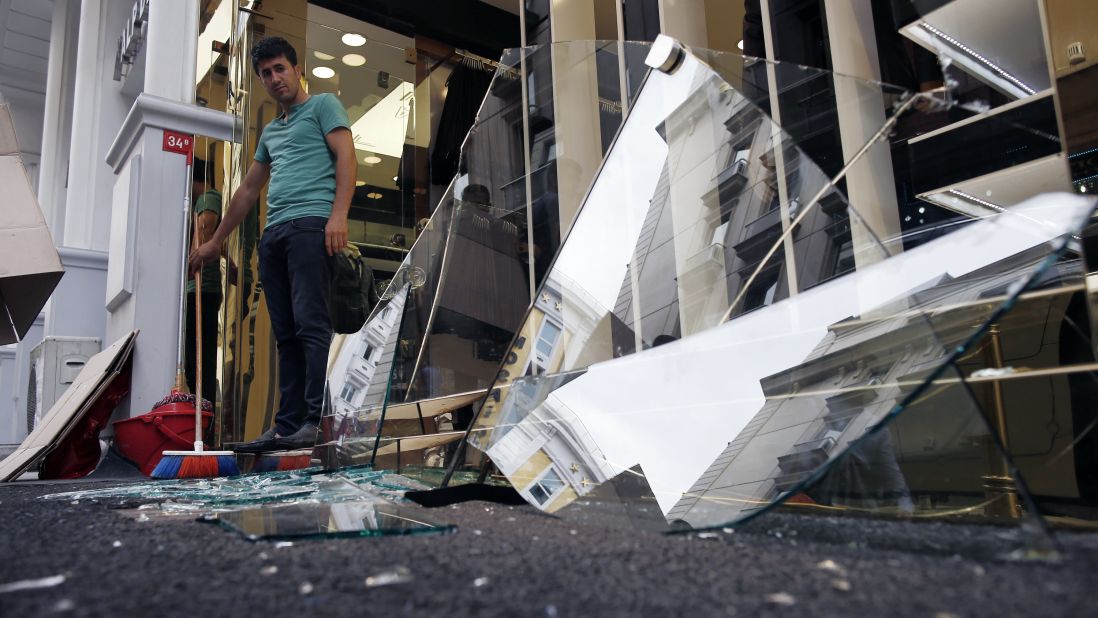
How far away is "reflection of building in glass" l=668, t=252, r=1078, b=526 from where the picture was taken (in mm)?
588

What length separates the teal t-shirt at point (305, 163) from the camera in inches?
73.3

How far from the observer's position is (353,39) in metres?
3.11

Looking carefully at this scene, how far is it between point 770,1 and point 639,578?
1511 mm

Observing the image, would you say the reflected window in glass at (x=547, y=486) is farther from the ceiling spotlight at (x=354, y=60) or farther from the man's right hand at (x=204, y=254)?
the ceiling spotlight at (x=354, y=60)

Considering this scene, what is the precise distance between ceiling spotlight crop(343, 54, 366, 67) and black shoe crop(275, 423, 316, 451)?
6.28 feet

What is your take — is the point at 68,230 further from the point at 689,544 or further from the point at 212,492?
the point at 689,544

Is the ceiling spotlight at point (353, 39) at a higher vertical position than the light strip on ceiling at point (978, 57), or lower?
higher

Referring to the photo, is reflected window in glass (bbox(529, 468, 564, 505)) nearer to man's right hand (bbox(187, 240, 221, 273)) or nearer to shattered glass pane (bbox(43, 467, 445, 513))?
shattered glass pane (bbox(43, 467, 445, 513))

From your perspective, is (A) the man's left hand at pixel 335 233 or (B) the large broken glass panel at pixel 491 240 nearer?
(B) the large broken glass panel at pixel 491 240

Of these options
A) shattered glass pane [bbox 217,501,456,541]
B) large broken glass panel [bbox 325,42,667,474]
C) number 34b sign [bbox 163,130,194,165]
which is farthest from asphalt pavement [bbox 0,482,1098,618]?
number 34b sign [bbox 163,130,194,165]

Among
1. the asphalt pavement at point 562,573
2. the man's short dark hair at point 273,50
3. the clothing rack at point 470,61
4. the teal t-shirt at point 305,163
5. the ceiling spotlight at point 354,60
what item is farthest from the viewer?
the clothing rack at point 470,61

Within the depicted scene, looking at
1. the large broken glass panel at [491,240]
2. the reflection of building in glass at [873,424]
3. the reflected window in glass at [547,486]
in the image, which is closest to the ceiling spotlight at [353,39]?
the large broken glass panel at [491,240]

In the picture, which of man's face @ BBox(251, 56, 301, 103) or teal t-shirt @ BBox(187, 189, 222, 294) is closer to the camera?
man's face @ BBox(251, 56, 301, 103)

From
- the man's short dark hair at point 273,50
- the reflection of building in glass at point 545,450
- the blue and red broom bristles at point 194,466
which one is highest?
the man's short dark hair at point 273,50
